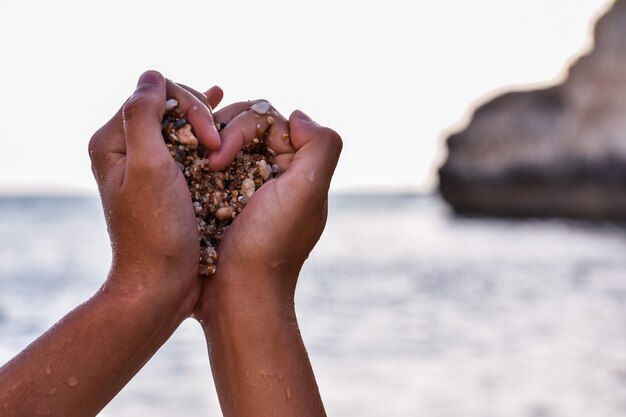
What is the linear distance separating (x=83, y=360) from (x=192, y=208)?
29cm

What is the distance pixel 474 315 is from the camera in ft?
34.1

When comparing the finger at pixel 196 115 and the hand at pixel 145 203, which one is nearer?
the hand at pixel 145 203

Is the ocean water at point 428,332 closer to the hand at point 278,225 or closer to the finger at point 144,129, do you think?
the hand at point 278,225

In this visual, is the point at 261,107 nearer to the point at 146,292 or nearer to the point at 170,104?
the point at 170,104

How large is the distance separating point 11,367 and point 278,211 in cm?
A: 48

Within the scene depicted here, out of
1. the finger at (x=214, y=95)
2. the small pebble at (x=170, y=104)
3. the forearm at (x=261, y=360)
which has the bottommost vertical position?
the forearm at (x=261, y=360)

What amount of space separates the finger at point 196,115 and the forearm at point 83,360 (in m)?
0.28

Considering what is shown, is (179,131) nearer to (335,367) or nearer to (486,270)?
(335,367)

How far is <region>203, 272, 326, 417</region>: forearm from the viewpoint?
150 centimetres

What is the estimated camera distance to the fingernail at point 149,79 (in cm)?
152

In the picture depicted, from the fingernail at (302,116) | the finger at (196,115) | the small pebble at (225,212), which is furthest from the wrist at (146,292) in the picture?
the fingernail at (302,116)

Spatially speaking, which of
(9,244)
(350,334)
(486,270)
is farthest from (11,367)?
(9,244)

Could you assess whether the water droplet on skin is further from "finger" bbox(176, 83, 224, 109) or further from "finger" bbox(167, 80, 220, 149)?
"finger" bbox(176, 83, 224, 109)

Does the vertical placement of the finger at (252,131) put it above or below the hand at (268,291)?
above
